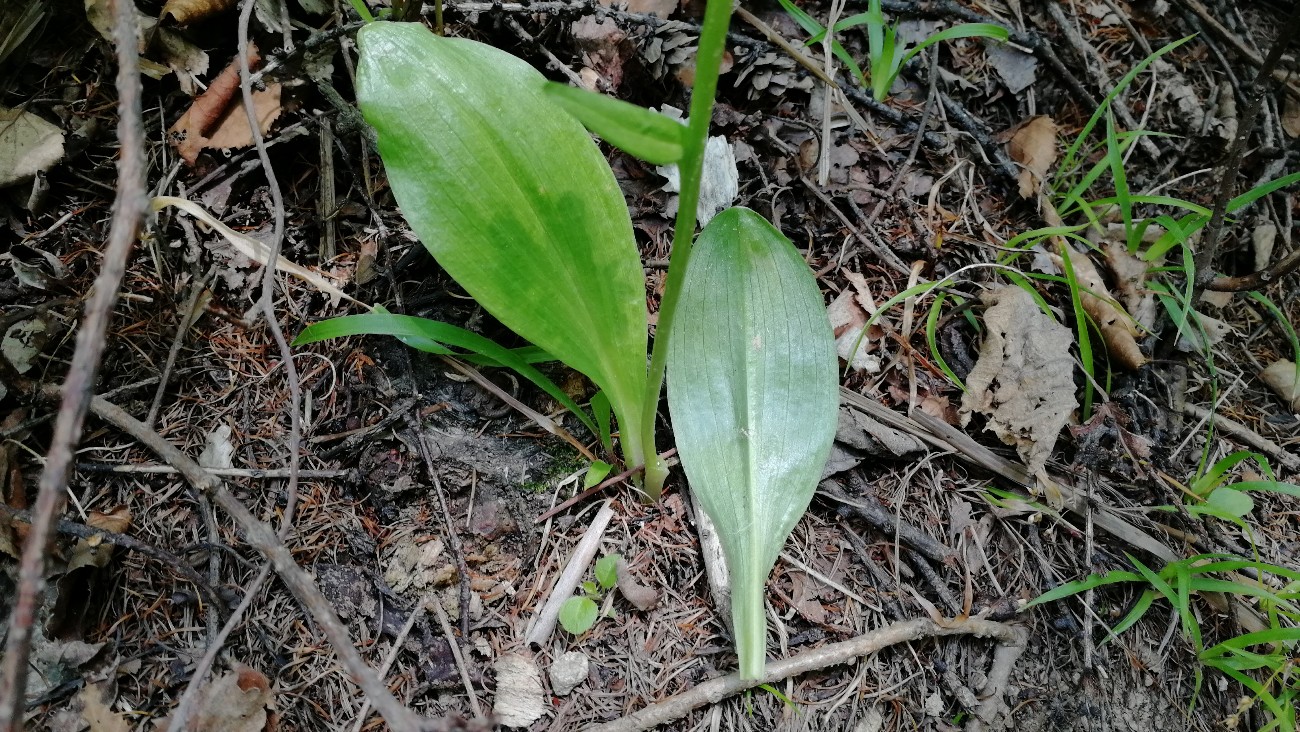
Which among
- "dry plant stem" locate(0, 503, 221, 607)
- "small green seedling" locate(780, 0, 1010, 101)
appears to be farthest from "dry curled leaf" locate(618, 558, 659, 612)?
"small green seedling" locate(780, 0, 1010, 101)

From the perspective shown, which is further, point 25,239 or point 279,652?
A: point 25,239

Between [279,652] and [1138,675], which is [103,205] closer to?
[279,652]

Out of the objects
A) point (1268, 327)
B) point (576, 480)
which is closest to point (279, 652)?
point (576, 480)

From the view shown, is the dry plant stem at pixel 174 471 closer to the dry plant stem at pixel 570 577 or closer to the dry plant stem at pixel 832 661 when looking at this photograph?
the dry plant stem at pixel 570 577

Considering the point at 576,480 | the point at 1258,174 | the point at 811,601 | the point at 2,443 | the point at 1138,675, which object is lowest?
the point at 1138,675

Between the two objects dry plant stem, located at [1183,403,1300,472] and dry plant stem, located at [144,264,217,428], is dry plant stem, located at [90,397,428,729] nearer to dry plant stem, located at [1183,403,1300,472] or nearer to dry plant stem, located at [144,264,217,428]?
dry plant stem, located at [144,264,217,428]

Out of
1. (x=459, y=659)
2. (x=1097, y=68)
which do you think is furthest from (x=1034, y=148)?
(x=459, y=659)

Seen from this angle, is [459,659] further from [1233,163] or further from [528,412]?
[1233,163]
